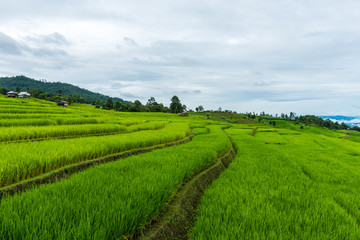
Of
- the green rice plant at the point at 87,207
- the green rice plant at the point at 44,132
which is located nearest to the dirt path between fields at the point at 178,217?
the green rice plant at the point at 87,207

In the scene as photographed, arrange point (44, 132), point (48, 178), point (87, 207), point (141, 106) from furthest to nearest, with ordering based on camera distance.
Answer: point (141, 106), point (44, 132), point (48, 178), point (87, 207)

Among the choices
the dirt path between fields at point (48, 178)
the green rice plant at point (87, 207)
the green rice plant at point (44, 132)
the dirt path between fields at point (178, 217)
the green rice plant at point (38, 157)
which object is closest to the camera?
the green rice plant at point (87, 207)

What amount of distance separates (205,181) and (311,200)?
2354 mm

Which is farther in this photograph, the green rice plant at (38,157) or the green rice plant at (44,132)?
the green rice plant at (44,132)

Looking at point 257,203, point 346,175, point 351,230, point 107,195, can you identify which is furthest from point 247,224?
point 346,175

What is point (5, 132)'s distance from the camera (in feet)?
22.3

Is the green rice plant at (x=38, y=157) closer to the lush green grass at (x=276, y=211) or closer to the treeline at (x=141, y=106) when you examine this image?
the lush green grass at (x=276, y=211)

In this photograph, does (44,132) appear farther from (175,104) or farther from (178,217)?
(175,104)

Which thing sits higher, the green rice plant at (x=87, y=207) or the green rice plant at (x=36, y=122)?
the green rice plant at (x=87, y=207)

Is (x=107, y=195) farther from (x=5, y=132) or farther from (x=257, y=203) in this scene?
(x=5, y=132)

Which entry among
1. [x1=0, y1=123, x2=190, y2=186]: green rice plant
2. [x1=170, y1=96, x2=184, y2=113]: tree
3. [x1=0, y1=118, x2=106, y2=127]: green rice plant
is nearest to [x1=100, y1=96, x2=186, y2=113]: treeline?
[x1=170, y1=96, x2=184, y2=113]: tree

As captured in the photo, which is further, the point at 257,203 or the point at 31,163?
the point at 31,163

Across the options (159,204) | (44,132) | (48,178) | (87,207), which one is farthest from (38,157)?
(44,132)

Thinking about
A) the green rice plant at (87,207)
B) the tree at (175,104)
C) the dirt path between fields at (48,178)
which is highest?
the tree at (175,104)
